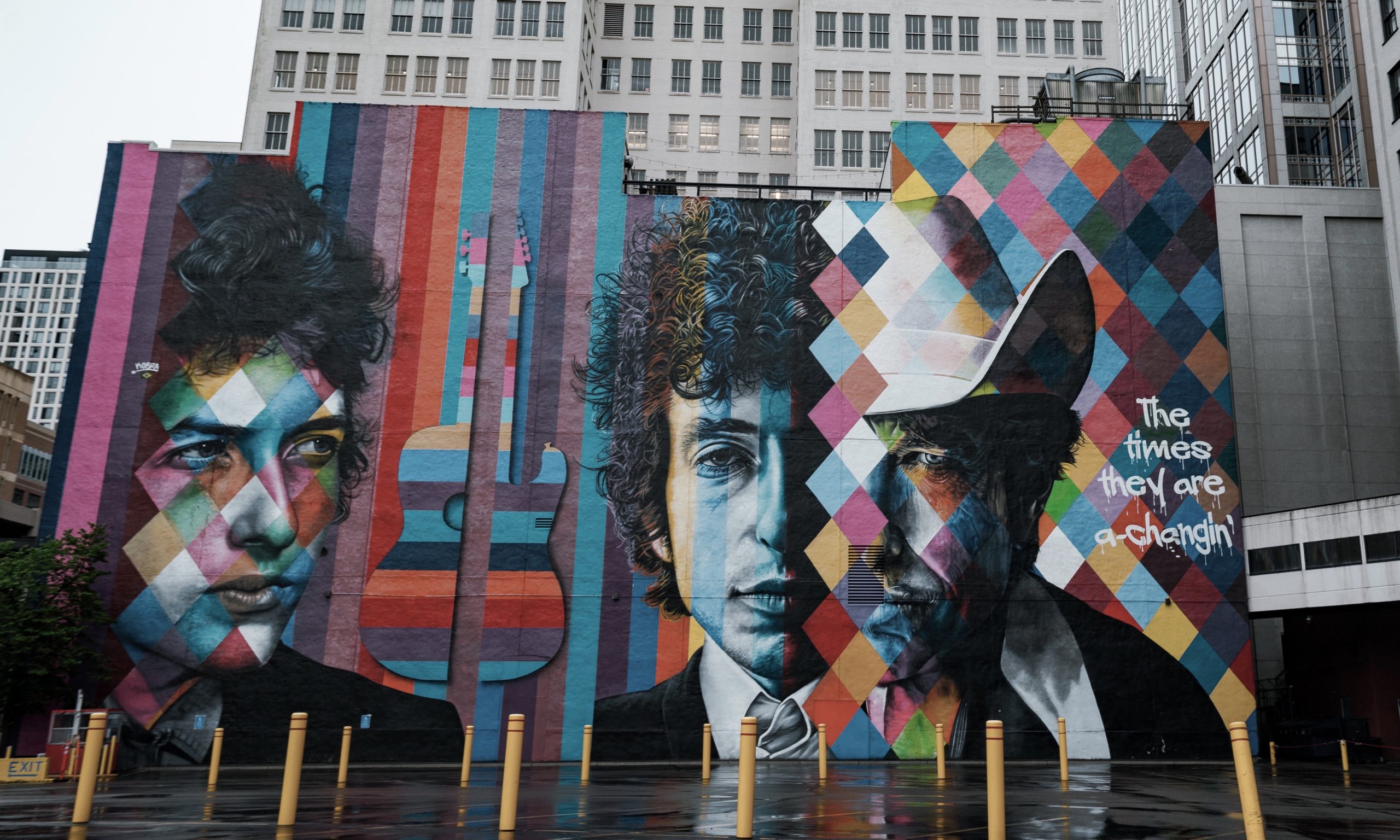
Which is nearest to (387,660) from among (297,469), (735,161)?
(297,469)

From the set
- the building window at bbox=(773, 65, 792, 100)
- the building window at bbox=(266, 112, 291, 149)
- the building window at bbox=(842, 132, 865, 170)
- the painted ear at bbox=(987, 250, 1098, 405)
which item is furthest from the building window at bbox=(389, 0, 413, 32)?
the painted ear at bbox=(987, 250, 1098, 405)

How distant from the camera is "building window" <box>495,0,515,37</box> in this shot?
2320 inches

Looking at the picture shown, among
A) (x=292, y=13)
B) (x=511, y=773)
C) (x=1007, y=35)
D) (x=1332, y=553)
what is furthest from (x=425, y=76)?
(x=511, y=773)

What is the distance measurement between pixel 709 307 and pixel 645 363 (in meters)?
2.78

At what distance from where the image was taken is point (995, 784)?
11.0 m

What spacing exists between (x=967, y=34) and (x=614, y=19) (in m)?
22.4

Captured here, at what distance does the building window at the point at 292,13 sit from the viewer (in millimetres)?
58594

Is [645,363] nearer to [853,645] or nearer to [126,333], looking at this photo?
[853,645]

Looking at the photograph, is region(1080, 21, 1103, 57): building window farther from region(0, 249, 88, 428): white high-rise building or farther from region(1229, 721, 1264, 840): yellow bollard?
region(0, 249, 88, 428): white high-rise building

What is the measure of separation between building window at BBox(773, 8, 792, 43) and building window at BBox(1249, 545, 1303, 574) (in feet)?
Answer: 153

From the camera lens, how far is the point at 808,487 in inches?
1243

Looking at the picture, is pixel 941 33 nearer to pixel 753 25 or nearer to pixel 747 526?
pixel 753 25

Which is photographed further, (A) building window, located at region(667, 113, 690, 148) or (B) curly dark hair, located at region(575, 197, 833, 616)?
(A) building window, located at region(667, 113, 690, 148)

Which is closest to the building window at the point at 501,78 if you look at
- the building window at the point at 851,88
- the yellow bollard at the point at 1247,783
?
the building window at the point at 851,88
